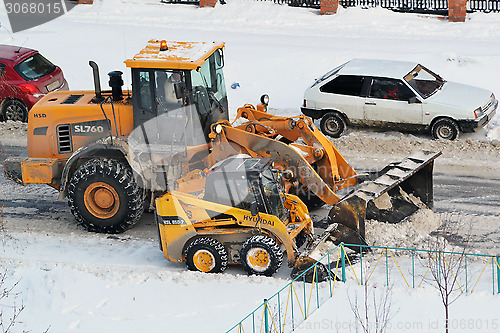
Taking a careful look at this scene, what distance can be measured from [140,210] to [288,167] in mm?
2525

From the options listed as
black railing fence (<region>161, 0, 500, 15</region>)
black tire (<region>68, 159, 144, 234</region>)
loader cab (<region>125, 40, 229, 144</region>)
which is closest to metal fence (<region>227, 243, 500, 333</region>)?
loader cab (<region>125, 40, 229, 144</region>)

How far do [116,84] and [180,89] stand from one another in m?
1.62

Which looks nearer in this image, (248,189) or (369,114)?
(248,189)

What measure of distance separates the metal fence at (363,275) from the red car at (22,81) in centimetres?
970

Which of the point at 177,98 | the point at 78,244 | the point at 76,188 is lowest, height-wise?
the point at 78,244

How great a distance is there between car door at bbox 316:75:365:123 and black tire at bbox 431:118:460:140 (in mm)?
1610

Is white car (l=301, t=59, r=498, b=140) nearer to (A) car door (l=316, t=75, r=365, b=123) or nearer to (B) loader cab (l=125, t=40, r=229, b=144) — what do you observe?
(A) car door (l=316, t=75, r=365, b=123)

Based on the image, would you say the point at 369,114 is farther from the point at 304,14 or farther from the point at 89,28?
→ the point at 89,28

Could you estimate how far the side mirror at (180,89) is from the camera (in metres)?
11.6

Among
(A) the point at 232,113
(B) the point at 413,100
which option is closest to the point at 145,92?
(A) the point at 232,113

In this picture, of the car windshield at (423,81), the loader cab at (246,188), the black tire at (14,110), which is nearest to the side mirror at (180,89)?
the loader cab at (246,188)

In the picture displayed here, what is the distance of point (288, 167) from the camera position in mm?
12234

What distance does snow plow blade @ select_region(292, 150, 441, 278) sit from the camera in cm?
1125

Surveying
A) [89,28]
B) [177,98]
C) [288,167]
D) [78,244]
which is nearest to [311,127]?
[288,167]
